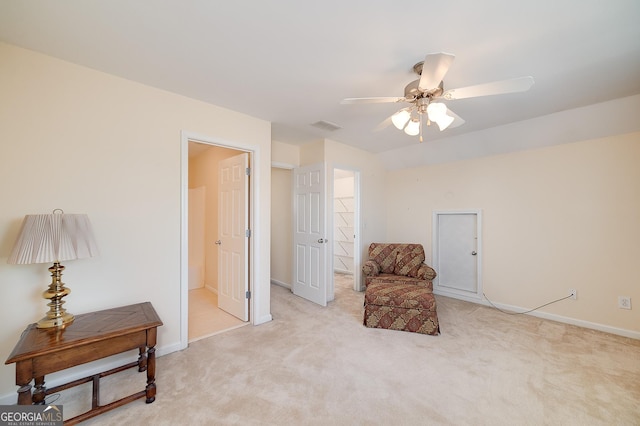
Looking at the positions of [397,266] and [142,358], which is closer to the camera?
[142,358]

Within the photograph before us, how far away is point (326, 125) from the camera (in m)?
3.26

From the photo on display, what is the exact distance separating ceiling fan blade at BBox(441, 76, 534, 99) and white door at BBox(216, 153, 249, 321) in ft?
7.53

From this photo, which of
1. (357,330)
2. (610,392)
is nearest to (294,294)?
(357,330)

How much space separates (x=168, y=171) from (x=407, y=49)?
90.5 inches

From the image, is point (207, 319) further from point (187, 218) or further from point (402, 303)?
point (402, 303)

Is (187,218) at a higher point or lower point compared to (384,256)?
higher

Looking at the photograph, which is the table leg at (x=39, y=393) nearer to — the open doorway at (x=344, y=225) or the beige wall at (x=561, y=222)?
the open doorway at (x=344, y=225)

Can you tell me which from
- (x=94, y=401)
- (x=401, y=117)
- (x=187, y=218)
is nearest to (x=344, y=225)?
(x=187, y=218)

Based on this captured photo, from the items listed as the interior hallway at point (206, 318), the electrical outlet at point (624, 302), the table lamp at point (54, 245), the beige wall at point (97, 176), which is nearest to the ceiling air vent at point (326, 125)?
the beige wall at point (97, 176)

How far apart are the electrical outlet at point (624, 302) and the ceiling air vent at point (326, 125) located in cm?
379

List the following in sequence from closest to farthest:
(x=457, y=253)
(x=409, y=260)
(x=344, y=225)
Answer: (x=409, y=260) < (x=457, y=253) < (x=344, y=225)

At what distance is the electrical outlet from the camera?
2748 mm

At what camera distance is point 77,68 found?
198cm

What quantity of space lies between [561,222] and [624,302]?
1009 mm
